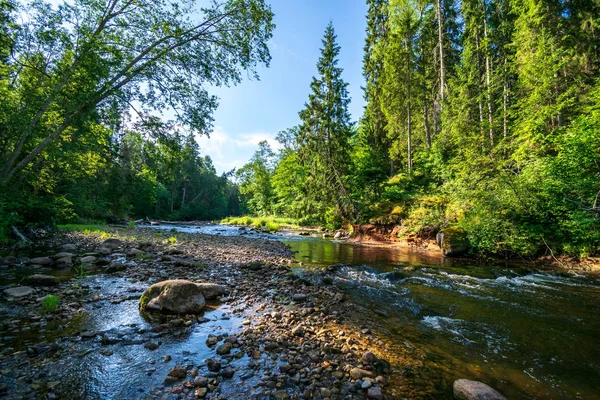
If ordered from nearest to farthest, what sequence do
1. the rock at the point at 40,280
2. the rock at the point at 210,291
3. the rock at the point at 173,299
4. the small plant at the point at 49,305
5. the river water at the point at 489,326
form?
the river water at the point at 489,326 < the small plant at the point at 49,305 < the rock at the point at 173,299 < the rock at the point at 210,291 < the rock at the point at 40,280

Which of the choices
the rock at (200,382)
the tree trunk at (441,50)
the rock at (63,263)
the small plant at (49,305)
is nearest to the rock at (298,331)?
the rock at (200,382)

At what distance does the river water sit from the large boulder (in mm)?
3030

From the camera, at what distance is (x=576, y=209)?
9.40m

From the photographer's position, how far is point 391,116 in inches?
992

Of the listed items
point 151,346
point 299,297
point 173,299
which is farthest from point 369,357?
point 173,299

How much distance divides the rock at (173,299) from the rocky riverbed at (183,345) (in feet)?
0.63

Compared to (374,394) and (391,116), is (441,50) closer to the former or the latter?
(391,116)

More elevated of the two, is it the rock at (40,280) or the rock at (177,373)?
the rock at (40,280)

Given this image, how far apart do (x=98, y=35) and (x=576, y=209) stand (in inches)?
727

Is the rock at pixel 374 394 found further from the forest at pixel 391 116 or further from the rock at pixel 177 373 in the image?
the forest at pixel 391 116

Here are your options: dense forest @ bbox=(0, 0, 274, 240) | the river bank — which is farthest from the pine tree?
dense forest @ bbox=(0, 0, 274, 240)

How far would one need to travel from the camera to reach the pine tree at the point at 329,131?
20484 mm

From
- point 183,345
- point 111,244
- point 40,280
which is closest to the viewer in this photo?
point 183,345

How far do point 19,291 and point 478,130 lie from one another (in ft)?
78.0
